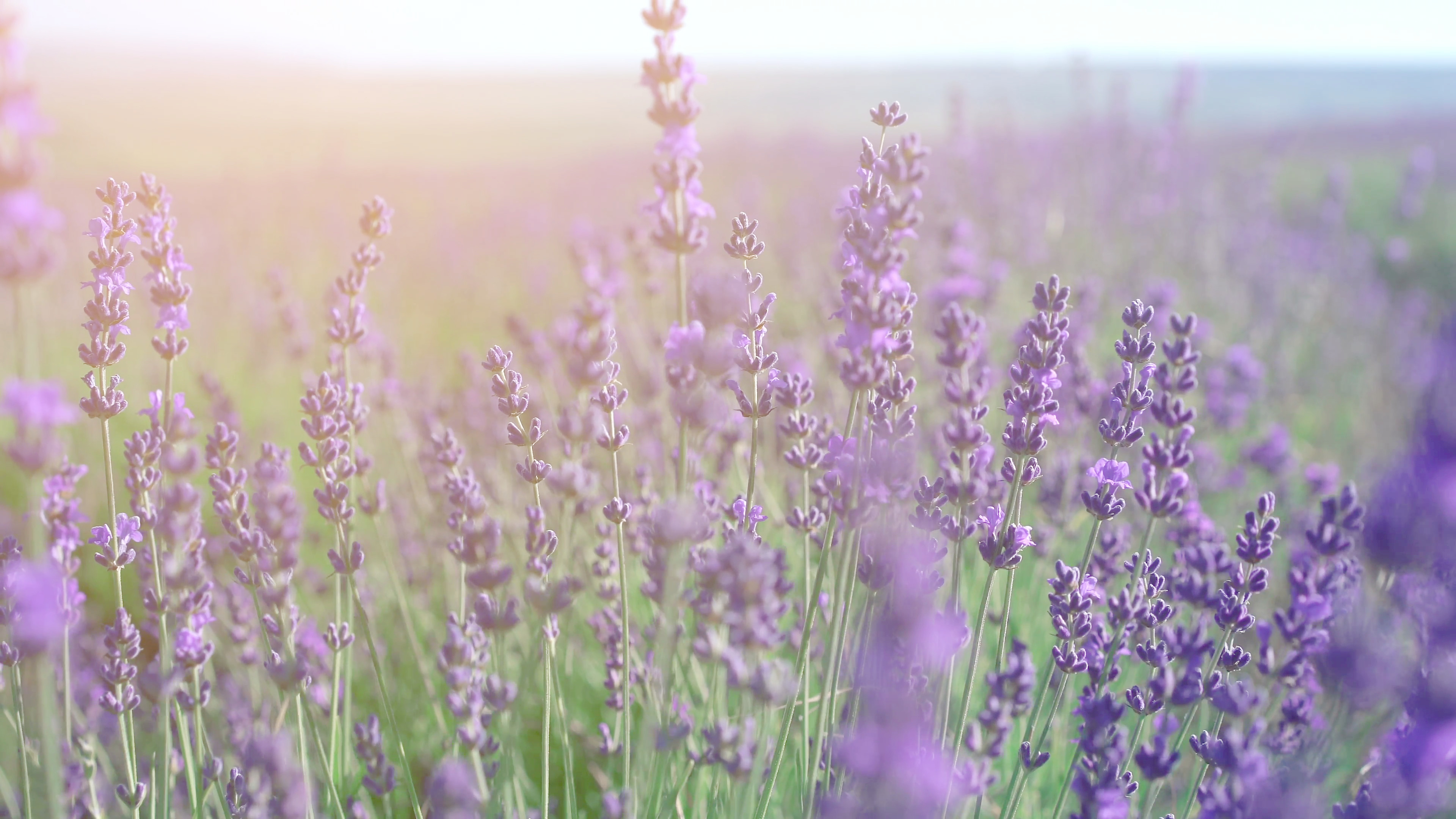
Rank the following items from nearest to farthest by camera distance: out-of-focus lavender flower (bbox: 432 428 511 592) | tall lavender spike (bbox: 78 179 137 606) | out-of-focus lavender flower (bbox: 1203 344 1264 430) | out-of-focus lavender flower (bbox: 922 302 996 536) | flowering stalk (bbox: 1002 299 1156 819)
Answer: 1. out-of-focus lavender flower (bbox: 432 428 511 592)
2. out-of-focus lavender flower (bbox: 922 302 996 536)
3. tall lavender spike (bbox: 78 179 137 606)
4. flowering stalk (bbox: 1002 299 1156 819)
5. out-of-focus lavender flower (bbox: 1203 344 1264 430)

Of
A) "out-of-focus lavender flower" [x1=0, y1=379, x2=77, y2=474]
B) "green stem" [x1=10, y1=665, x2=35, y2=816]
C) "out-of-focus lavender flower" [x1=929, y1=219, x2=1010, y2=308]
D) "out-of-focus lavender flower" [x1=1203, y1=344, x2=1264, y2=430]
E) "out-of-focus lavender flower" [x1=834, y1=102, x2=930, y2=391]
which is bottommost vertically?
"green stem" [x1=10, y1=665, x2=35, y2=816]

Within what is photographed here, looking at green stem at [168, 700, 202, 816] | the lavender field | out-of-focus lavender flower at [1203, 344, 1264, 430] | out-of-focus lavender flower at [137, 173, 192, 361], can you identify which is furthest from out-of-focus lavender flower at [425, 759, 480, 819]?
out-of-focus lavender flower at [1203, 344, 1264, 430]

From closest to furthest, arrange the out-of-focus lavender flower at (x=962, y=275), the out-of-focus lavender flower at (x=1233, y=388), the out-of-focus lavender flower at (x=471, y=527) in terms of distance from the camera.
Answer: the out-of-focus lavender flower at (x=471, y=527)
the out-of-focus lavender flower at (x=1233, y=388)
the out-of-focus lavender flower at (x=962, y=275)

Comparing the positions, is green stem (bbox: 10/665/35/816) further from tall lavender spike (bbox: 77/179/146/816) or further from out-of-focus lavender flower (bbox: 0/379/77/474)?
out-of-focus lavender flower (bbox: 0/379/77/474)

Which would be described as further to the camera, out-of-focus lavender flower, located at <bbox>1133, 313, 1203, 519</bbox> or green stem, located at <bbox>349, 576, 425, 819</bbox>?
out-of-focus lavender flower, located at <bbox>1133, 313, 1203, 519</bbox>

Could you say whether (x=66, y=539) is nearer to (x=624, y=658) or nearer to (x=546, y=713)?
(x=546, y=713)

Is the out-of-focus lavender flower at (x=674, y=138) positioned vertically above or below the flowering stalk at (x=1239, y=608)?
above

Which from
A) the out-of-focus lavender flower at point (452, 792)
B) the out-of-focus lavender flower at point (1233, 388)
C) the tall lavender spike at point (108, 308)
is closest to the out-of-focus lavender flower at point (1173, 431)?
the out-of-focus lavender flower at point (452, 792)

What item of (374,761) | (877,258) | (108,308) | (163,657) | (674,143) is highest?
(674,143)

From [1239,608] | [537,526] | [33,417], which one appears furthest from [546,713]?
[1239,608]

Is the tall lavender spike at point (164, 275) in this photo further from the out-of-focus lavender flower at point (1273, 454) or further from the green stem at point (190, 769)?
the out-of-focus lavender flower at point (1273, 454)

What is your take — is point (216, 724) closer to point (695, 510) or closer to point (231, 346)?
point (695, 510)

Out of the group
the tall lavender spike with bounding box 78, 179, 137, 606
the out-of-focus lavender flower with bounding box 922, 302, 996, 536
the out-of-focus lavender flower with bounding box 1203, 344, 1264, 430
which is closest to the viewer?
the out-of-focus lavender flower with bounding box 922, 302, 996, 536

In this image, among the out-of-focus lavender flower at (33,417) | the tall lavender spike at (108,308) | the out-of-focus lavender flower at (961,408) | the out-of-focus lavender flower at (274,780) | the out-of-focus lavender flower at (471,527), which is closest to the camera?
the out-of-focus lavender flower at (33,417)
